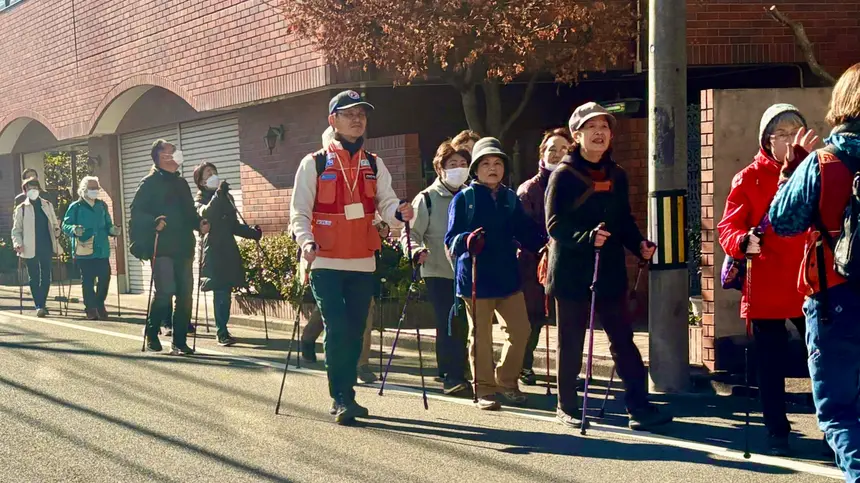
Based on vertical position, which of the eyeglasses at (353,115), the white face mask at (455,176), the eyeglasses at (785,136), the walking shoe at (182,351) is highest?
the eyeglasses at (353,115)

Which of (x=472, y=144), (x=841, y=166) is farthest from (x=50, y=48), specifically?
(x=841, y=166)

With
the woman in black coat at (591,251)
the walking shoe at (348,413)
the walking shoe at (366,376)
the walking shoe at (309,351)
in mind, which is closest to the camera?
the woman in black coat at (591,251)

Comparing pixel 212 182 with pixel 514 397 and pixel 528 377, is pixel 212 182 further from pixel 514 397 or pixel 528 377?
pixel 514 397

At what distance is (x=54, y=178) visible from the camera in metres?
24.3

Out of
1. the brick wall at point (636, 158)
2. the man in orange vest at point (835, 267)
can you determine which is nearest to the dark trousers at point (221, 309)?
the brick wall at point (636, 158)

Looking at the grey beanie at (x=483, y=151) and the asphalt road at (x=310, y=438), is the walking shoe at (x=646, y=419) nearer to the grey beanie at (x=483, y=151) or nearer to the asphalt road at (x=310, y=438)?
the asphalt road at (x=310, y=438)

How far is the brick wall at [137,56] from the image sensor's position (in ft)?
45.6

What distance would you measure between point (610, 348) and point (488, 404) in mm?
1062

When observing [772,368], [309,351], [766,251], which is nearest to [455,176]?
[309,351]

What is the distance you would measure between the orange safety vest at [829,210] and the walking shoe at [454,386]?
12.1 feet

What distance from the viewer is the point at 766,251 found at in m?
5.71

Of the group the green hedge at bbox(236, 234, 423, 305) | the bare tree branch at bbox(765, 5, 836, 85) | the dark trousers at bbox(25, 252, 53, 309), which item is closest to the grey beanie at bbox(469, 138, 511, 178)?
the green hedge at bbox(236, 234, 423, 305)

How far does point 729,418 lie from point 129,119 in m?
15.0

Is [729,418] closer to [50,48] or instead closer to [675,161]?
[675,161]
